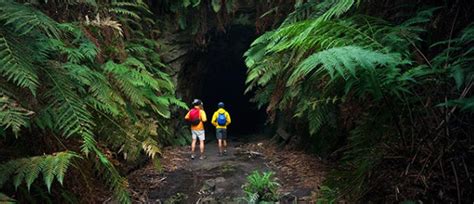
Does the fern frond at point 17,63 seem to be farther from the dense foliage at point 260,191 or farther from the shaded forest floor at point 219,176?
the dense foliage at point 260,191

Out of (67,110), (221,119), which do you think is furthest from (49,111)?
(221,119)

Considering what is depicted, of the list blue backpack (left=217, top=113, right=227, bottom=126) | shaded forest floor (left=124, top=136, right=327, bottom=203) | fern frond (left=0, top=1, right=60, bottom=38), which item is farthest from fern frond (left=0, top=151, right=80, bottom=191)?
blue backpack (left=217, top=113, right=227, bottom=126)

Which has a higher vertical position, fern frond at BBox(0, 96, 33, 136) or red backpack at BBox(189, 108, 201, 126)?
fern frond at BBox(0, 96, 33, 136)

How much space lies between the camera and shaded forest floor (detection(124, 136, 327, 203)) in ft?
17.4

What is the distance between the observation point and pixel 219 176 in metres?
6.54

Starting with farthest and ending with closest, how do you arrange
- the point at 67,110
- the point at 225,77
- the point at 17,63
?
1. the point at 225,77
2. the point at 67,110
3. the point at 17,63

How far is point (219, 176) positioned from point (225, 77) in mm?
12855

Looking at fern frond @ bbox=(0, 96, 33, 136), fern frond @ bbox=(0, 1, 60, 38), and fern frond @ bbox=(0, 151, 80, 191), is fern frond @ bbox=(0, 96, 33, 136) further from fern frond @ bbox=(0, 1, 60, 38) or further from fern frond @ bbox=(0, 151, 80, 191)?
fern frond @ bbox=(0, 1, 60, 38)

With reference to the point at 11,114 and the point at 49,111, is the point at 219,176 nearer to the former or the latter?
the point at 49,111

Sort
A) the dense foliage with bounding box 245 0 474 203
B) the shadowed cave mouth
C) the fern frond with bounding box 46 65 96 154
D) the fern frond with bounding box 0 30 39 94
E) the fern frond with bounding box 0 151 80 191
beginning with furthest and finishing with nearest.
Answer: the shadowed cave mouth
the fern frond with bounding box 46 65 96 154
the fern frond with bounding box 0 151 80 191
the fern frond with bounding box 0 30 39 94
the dense foliage with bounding box 245 0 474 203

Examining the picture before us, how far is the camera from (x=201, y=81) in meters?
13.9

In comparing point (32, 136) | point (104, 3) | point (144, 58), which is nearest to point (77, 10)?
point (104, 3)

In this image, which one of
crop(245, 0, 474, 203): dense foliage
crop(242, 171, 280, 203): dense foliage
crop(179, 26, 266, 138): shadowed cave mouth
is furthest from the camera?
crop(179, 26, 266, 138): shadowed cave mouth

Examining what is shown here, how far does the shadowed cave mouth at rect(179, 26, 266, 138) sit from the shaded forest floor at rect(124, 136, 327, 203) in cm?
388
